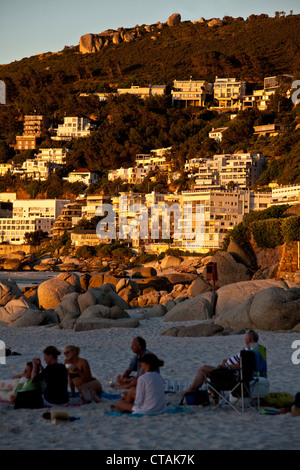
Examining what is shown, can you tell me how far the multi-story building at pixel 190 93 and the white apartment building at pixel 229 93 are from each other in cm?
257

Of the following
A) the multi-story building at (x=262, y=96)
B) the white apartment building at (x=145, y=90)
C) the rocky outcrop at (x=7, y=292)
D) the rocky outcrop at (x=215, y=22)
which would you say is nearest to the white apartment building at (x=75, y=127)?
the white apartment building at (x=145, y=90)

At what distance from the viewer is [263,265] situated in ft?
98.4

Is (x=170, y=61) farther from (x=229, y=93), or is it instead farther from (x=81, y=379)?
(x=81, y=379)

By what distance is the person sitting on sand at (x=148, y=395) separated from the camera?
7.71 metres

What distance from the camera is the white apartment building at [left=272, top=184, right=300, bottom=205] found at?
7067 centimetres

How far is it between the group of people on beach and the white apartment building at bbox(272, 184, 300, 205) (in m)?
62.1

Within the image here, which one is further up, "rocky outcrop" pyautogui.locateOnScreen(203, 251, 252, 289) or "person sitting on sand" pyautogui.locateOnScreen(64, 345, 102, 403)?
"rocky outcrop" pyautogui.locateOnScreen(203, 251, 252, 289)

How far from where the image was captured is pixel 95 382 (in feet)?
28.6

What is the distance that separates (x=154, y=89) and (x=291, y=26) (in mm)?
49141

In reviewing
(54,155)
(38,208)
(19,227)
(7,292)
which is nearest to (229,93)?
(54,155)

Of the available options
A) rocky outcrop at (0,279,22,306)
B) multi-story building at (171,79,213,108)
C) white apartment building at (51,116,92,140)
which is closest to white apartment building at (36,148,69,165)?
white apartment building at (51,116,92,140)

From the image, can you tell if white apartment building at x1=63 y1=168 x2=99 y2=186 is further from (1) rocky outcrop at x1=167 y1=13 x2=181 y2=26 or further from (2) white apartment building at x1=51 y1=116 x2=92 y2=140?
(1) rocky outcrop at x1=167 y1=13 x2=181 y2=26

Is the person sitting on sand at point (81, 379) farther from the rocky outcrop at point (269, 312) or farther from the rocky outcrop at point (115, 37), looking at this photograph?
the rocky outcrop at point (115, 37)
